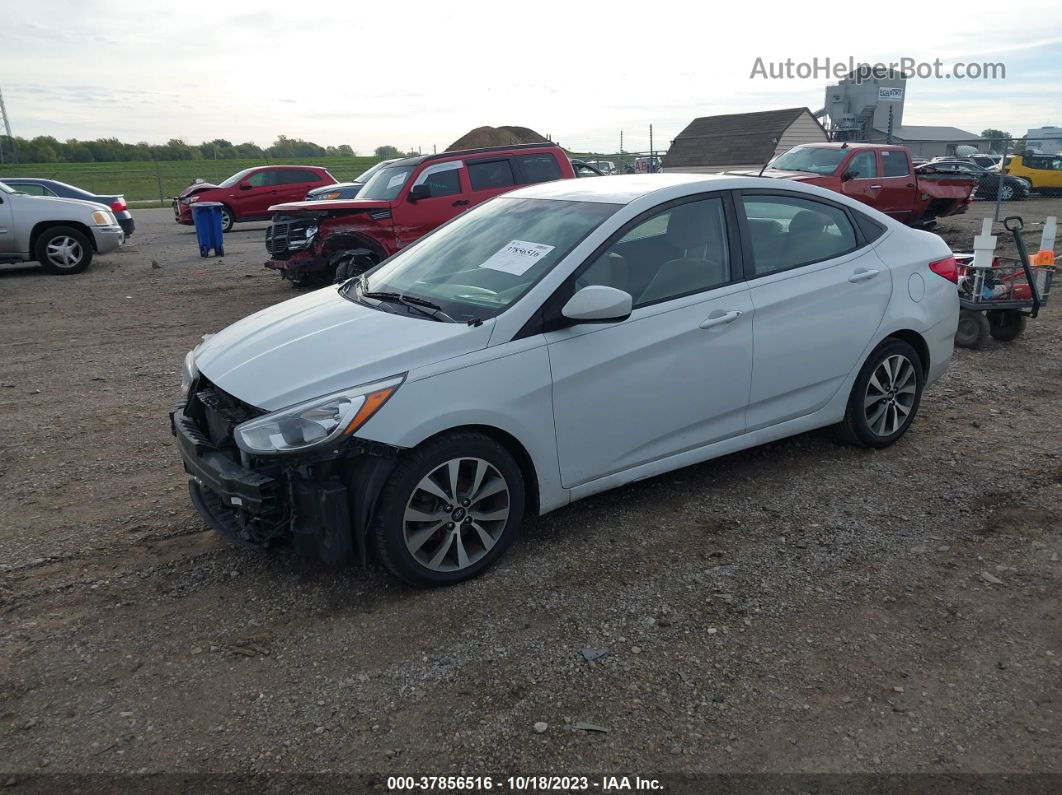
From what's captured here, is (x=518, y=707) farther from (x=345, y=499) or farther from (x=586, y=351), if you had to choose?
(x=586, y=351)

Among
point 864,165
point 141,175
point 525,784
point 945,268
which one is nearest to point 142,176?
point 141,175

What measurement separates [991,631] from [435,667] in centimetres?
220

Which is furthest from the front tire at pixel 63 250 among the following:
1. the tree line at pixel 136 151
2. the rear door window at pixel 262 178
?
the tree line at pixel 136 151

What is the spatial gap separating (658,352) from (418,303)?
3.86 ft

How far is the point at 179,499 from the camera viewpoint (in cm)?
471

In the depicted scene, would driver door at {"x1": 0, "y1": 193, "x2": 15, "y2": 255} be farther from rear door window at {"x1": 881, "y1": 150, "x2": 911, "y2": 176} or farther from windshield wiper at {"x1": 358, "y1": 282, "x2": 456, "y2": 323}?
rear door window at {"x1": 881, "y1": 150, "x2": 911, "y2": 176}

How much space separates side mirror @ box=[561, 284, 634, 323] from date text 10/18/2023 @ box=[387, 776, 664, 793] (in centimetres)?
186

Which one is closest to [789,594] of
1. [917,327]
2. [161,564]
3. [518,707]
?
[518,707]

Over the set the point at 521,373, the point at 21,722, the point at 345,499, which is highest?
the point at 521,373

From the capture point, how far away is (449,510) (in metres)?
3.59

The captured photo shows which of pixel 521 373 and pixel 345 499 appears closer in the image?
pixel 345 499

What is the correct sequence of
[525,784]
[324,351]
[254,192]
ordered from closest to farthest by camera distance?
[525,784], [324,351], [254,192]

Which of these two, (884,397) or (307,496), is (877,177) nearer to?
(884,397)

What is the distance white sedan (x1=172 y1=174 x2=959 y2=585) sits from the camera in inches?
135
